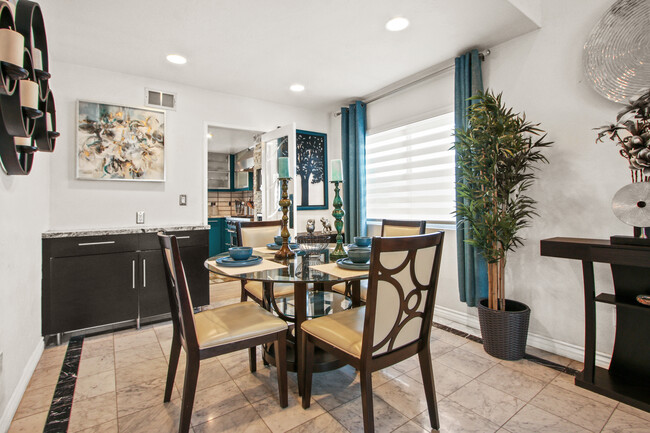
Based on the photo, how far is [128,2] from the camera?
211cm

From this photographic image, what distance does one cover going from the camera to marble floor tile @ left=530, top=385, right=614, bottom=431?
1.63m

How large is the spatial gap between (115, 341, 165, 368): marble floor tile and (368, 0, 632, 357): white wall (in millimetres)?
2914

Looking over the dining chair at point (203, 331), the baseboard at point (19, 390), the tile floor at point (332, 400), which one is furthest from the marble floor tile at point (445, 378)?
the baseboard at point (19, 390)

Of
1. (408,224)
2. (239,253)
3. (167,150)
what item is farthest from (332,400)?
(167,150)

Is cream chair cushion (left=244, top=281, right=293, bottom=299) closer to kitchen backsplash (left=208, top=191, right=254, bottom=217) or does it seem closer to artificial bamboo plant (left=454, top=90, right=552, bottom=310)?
artificial bamboo plant (left=454, top=90, right=552, bottom=310)

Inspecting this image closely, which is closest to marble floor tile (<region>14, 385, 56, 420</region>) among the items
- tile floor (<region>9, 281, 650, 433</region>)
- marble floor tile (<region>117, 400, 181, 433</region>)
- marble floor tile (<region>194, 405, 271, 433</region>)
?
tile floor (<region>9, 281, 650, 433</region>)

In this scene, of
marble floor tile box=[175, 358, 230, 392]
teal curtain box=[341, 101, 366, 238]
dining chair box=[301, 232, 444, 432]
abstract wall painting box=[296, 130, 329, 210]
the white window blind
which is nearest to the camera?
dining chair box=[301, 232, 444, 432]

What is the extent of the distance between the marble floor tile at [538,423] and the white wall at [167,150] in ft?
10.9

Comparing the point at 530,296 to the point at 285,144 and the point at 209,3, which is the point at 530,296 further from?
the point at 209,3

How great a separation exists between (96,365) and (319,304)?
165 cm

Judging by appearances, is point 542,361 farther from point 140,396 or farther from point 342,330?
point 140,396

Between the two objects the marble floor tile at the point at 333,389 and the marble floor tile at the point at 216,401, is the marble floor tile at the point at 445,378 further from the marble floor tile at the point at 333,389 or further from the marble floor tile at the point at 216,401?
the marble floor tile at the point at 216,401

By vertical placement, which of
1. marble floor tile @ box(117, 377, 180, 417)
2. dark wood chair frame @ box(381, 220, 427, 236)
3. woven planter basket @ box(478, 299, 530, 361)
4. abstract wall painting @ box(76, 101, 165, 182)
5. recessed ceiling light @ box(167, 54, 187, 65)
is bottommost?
marble floor tile @ box(117, 377, 180, 417)

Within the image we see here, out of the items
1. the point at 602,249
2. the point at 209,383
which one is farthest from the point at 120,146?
the point at 602,249
